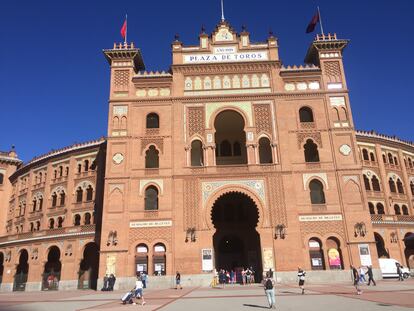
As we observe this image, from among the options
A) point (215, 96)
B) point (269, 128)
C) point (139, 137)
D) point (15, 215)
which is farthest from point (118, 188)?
point (15, 215)

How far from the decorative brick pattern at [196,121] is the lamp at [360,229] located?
1447cm

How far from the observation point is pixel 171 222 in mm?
29953

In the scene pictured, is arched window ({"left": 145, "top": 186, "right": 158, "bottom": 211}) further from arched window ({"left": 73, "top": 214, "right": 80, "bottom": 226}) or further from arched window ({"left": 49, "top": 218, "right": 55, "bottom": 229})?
arched window ({"left": 49, "top": 218, "right": 55, "bottom": 229})

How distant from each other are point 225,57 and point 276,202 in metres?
14.1

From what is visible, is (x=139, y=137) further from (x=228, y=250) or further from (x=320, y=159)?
(x=320, y=159)

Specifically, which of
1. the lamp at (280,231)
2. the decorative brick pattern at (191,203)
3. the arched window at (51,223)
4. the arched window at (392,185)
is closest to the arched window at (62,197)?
the arched window at (51,223)

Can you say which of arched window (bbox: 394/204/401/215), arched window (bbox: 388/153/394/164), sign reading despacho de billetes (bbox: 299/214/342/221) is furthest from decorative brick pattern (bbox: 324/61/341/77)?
arched window (bbox: 394/204/401/215)

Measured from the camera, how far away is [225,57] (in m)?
34.9

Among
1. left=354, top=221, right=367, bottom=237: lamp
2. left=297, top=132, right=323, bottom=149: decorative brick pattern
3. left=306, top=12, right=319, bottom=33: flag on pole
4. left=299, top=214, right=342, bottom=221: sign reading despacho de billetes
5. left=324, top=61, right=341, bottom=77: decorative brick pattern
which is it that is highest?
left=306, top=12, right=319, bottom=33: flag on pole

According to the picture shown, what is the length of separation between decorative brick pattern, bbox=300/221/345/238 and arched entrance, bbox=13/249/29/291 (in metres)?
27.7

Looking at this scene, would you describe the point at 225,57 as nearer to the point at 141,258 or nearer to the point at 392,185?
the point at 141,258

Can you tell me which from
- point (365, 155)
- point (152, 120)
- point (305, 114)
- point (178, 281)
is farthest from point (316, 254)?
point (365, 155)

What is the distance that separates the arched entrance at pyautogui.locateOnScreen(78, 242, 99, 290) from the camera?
36094 mm

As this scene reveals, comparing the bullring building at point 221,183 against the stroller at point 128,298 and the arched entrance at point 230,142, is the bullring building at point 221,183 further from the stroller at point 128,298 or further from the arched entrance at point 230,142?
the stroller at point 128,298
